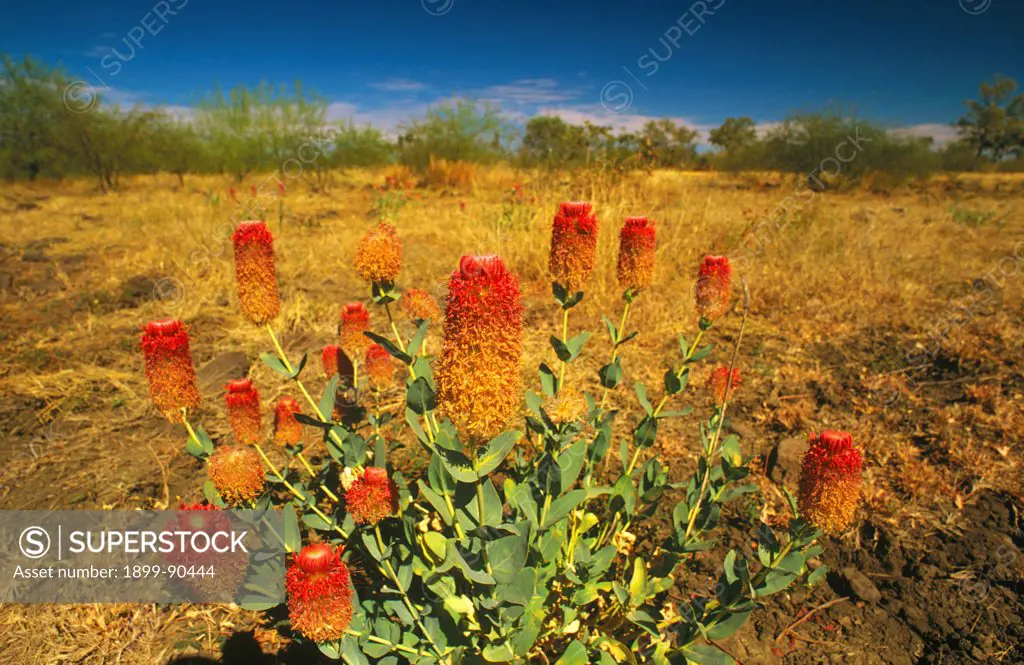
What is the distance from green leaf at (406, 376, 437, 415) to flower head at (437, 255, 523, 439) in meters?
0.11

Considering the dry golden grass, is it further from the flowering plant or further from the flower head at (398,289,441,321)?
the flower head at (398,289,441,321)

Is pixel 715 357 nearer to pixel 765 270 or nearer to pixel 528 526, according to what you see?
pixel 765 270

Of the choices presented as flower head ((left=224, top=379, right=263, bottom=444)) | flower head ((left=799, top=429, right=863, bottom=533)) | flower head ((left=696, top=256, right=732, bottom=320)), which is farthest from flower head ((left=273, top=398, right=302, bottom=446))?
flower head ((left=799, top=429, right=863, bottom=533))

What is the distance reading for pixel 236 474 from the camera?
1.72 m

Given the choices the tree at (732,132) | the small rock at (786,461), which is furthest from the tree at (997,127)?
the small rock at (786,461)

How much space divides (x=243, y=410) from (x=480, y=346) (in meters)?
1.27

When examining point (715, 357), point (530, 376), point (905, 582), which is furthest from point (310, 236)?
point (905, 582)

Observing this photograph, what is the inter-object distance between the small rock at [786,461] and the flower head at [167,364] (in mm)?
2971

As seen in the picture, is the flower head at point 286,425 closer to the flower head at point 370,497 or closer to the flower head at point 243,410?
the flower head at point 243,410

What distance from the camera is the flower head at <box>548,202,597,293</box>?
1.86 metres

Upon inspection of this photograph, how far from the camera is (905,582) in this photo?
2.40m

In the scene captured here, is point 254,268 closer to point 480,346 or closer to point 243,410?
point 243,410

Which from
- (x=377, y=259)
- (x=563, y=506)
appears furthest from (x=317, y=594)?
(x=377, y=259)

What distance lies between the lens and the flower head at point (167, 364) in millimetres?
1776
